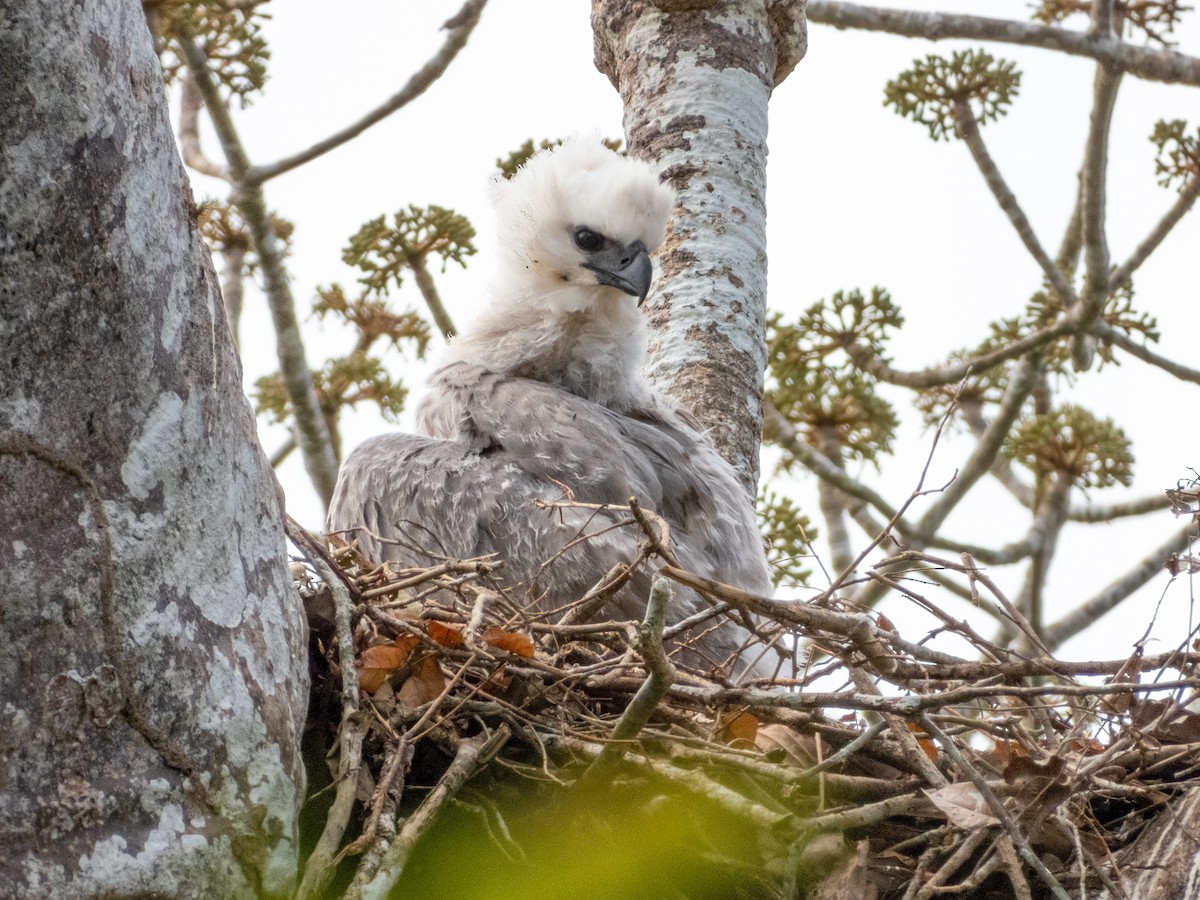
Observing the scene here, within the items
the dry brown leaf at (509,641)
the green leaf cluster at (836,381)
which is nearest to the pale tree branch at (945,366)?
the green leaf cluster at (836,381)

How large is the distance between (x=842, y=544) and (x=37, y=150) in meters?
6.41

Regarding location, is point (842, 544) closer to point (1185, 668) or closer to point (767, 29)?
point (767, 29)

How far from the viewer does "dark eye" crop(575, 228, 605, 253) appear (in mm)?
5270

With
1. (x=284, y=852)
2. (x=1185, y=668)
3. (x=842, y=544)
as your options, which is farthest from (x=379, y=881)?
Result: (x=842, y=544)

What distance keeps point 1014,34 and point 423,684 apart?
5.51 meters

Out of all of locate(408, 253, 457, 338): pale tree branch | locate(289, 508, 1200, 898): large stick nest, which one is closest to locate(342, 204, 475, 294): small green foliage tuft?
locate(408, 253, 457, 338): pale tree branch

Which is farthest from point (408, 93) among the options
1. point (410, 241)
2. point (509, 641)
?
point (509, 641)

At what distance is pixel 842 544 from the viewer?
8.29 meters

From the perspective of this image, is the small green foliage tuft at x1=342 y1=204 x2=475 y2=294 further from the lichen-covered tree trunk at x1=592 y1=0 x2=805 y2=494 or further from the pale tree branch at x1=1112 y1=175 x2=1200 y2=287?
the pale tree branch at x1=1112 y1=175 x2=1200 y2=287

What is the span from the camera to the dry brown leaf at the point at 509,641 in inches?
134

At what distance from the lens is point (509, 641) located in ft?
11.1

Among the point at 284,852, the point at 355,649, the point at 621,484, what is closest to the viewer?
the point at 284,852

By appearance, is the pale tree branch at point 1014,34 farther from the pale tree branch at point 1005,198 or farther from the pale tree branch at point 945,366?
the pale tree branch at point 945,366

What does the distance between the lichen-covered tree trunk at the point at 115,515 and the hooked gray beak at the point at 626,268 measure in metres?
2.58
